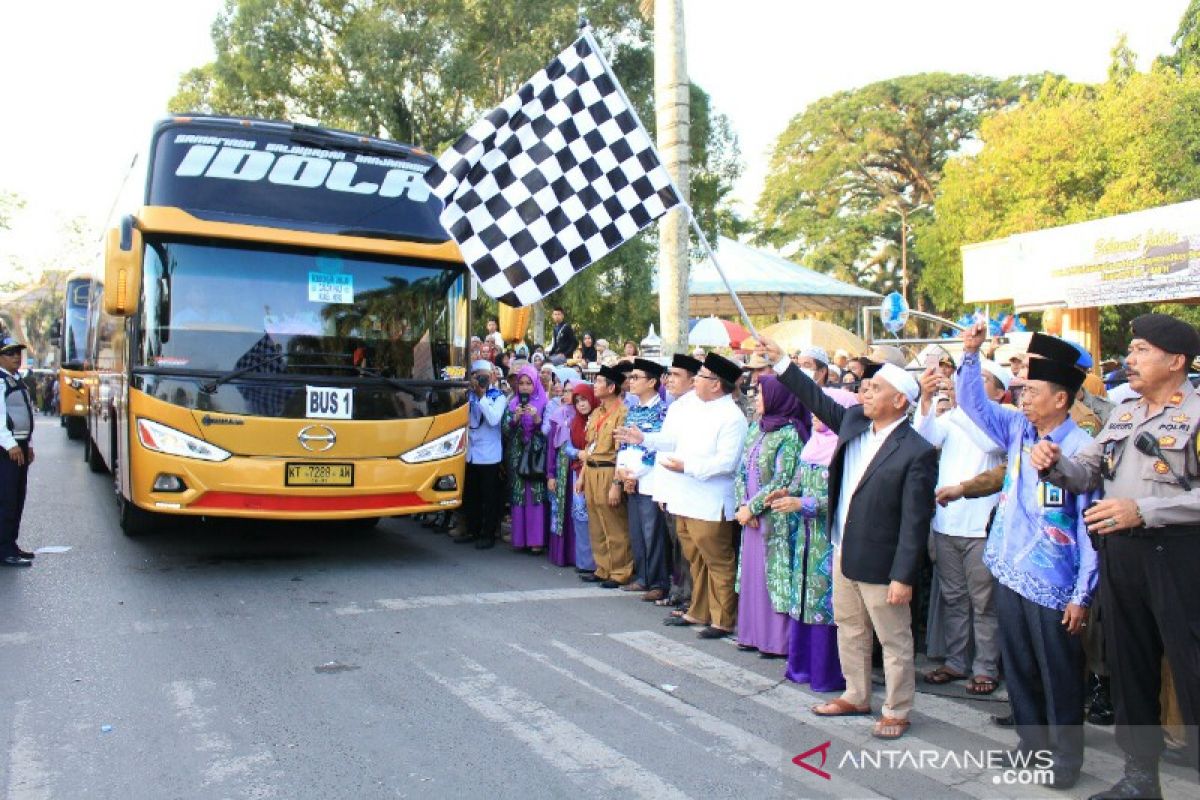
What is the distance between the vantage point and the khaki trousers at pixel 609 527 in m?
8.38

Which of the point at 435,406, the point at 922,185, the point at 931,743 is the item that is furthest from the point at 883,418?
the point at 922,185

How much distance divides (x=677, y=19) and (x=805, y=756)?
8.68 meters

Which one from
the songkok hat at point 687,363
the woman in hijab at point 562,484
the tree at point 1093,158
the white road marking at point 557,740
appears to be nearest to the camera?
the white road marking at point 557,740

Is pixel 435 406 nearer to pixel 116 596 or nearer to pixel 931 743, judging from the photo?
pixel 116 596

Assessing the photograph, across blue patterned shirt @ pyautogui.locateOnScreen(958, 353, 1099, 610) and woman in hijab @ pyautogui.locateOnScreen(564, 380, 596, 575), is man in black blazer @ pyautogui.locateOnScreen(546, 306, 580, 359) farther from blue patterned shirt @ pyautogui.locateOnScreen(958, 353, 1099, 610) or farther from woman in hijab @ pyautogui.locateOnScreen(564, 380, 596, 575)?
blue patterned shirt @ pyautogui.locateOnScreen(958, 353, 1099, 610)

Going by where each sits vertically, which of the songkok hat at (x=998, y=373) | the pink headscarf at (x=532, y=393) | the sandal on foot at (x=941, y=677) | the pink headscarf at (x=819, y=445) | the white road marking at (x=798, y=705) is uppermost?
the songkok hat at (x=998, y=373)

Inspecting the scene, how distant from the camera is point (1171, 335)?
3.90 m

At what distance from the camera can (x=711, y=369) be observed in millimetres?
6625

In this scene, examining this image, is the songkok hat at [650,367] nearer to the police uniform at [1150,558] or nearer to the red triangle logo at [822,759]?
the red triangle logo at [822,759]

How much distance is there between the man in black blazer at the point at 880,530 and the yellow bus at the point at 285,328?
4.30m

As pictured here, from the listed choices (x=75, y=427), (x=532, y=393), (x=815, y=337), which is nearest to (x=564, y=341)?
(x=815, y=337)

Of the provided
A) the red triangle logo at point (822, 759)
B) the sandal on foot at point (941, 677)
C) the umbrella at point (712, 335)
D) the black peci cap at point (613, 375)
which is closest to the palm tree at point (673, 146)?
the black peci cap at point (613, 375)

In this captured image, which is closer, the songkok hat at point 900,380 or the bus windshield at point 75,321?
the songkok hat at point 900,380

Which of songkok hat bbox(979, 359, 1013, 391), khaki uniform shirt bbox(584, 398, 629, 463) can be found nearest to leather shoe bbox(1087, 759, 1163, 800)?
songkok hat bbox(979, 359, 1013, 391)
